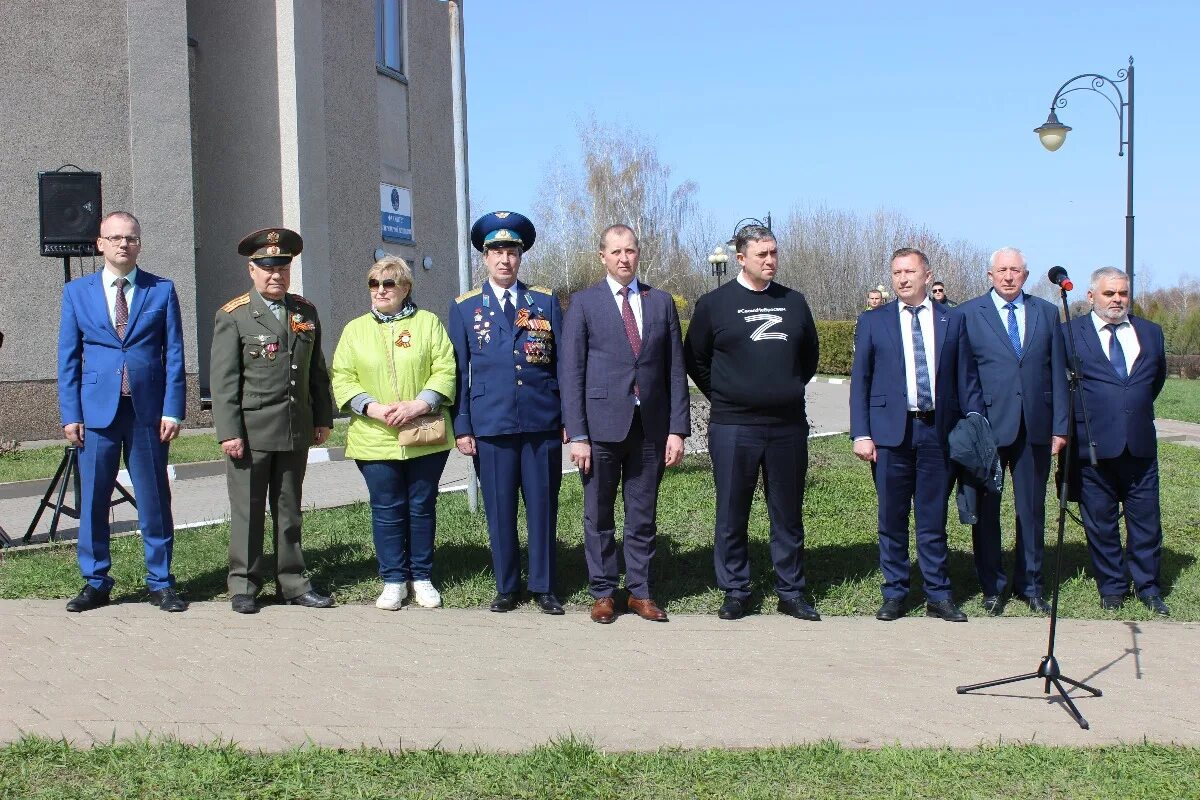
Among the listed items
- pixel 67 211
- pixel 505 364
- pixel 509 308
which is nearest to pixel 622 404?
pixel 505 364

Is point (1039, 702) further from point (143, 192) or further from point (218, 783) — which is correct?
point (143, 192)

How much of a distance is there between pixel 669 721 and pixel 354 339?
10.6ft

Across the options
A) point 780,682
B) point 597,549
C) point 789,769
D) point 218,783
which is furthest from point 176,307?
point 789,769

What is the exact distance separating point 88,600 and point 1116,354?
6187 mm

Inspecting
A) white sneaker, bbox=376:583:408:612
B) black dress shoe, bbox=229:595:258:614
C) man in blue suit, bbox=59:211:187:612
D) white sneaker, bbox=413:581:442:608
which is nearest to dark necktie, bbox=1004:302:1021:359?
white sneaker, bbox=413:581:442:608

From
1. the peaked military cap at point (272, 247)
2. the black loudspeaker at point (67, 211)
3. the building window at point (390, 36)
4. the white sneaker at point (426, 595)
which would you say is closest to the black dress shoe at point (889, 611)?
the white sneaker at point (426, 595)

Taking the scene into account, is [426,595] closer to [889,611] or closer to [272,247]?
[272,247]

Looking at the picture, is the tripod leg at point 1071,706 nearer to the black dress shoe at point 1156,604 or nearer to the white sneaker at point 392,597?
the black dress shoe at point 1156,604

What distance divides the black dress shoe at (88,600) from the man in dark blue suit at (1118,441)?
5.80 metres

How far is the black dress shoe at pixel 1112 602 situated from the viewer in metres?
7.02

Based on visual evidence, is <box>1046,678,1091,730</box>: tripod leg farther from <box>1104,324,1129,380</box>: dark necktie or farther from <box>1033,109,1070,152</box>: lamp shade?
<box>1033,109,1070,152</box>: lamp shade

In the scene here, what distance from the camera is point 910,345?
685 centimetres

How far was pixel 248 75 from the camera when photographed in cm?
1967

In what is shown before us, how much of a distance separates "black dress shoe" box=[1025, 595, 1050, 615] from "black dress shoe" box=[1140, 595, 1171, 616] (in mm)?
597
